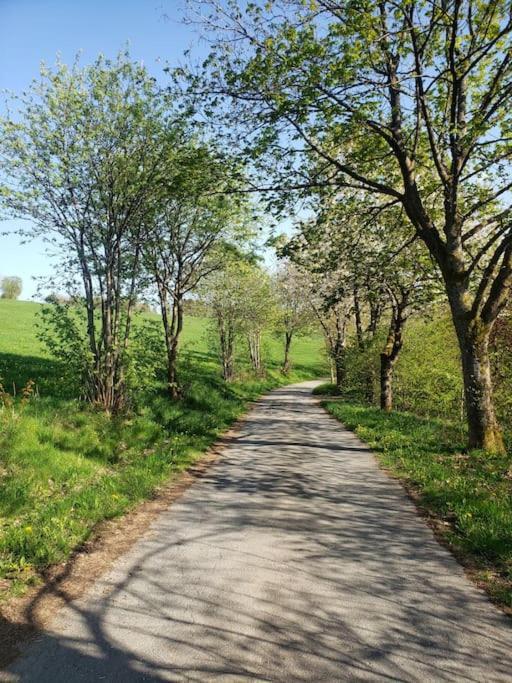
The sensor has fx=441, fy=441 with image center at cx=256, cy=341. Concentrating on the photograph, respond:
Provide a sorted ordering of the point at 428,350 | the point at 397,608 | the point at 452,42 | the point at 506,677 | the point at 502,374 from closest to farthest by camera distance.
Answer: the point at 506,677
the point at 397,608
the point at 452,42
the point at 502,374
the point at 428,350

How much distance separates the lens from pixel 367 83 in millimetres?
9234

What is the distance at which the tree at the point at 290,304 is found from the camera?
126 feet

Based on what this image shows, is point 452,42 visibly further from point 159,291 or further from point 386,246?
point 159,291

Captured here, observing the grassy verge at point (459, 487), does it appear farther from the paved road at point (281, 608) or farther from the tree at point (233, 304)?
the tree at point (233, 304)

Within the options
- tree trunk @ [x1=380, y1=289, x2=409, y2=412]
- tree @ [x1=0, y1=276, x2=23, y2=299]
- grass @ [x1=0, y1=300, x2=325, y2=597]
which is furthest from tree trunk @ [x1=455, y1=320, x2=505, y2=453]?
tree @ [x1=0, y1=276, x2=23, y2=299]

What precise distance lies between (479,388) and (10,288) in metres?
108

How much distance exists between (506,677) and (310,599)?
1671 mm

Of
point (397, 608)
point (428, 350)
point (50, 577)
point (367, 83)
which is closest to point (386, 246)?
point (367, 83)

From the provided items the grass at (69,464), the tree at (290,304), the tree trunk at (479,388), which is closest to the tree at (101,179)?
the grass at (69,464)

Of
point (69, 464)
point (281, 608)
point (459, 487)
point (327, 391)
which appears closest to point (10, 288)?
point (327, 391)

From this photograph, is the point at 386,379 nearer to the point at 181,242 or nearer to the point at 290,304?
the point at 181,242

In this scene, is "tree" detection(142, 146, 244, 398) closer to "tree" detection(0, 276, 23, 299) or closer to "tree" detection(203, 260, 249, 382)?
"tree" detection(203, 260, 249, 382)

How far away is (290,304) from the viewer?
4319 cm

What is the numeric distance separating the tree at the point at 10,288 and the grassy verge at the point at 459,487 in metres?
103
